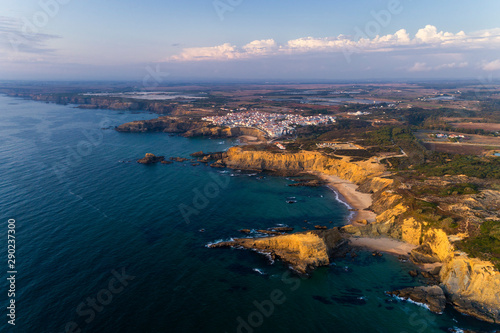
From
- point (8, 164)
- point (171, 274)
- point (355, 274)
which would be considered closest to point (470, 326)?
point (355, 274)

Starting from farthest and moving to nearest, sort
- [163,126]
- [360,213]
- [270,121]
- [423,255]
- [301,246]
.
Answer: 1. [270,121]
2. [163,126]
3. [360,213]
4. [423,255]
5. [301,246]

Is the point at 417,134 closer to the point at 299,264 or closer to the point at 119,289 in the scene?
the point at 299,264

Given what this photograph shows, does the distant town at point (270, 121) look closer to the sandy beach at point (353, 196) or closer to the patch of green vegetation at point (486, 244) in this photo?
the sandy beach at point (353, 196)

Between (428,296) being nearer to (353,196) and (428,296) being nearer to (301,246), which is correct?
(301,246)

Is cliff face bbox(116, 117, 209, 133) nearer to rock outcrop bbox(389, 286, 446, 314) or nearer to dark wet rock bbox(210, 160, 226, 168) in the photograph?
dark wet rock bbox(210, 160, 226, 168)

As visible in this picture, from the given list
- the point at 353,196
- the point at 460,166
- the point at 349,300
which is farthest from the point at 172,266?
Result: the point at 460,166

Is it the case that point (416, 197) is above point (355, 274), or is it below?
above
